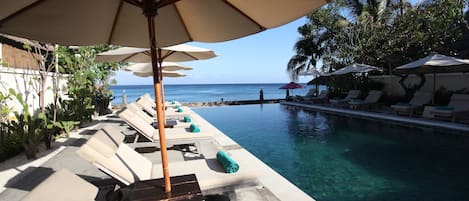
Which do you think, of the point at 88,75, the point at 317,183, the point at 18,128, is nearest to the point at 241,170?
the point at 317,183

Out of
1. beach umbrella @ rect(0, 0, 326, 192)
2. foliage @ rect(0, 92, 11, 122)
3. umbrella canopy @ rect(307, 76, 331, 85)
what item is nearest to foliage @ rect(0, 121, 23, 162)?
foliage @ rect(0, 92, 11, 122)

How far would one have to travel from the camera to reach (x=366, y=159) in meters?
5.87

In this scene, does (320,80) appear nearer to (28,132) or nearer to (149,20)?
(28,132)

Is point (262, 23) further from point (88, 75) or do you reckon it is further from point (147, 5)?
point (88, 75)

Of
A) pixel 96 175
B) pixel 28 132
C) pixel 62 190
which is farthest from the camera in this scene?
pixel 28 132

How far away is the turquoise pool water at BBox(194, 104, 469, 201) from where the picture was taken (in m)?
4.24

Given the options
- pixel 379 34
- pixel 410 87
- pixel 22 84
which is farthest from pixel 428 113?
pixel 22 84

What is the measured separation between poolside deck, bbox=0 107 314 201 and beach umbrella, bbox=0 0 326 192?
51.1 inches

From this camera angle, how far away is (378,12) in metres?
18.5

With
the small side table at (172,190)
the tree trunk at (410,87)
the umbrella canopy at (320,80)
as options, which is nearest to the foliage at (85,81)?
the small side table at (172,190)

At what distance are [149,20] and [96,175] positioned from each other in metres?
3.11

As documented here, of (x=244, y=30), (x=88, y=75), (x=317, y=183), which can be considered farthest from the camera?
(x=88, y=75)

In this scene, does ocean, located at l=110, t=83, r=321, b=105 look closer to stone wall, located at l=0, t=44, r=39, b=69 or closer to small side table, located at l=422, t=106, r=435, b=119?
stone wall, located at l=0, t=44, r=39, b=69

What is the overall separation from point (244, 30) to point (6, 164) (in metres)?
5.18
